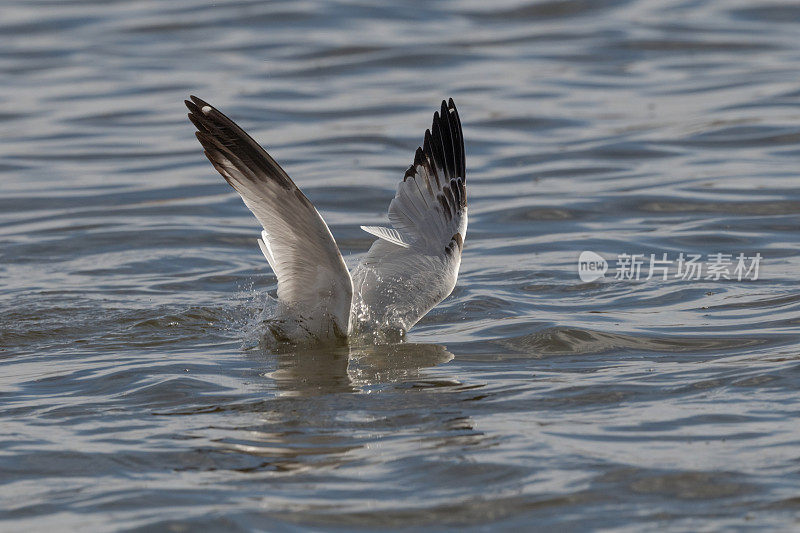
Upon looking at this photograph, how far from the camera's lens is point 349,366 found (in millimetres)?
6410

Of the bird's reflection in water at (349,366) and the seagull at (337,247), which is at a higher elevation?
the seagull at (337,247)

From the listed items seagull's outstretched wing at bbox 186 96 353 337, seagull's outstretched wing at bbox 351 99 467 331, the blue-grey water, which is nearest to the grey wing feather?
seagull's outstretched wing at bbox 351 99 467 331

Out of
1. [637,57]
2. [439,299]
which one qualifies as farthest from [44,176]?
[637,57]

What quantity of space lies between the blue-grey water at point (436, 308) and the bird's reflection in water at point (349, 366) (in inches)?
1.1

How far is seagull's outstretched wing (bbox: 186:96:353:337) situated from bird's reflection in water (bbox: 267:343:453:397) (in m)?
0.36

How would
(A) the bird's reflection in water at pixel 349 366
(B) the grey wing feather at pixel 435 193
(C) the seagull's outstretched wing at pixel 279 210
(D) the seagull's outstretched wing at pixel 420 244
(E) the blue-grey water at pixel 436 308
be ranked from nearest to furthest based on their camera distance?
1. (E) the blue-grey water at pixel 436 308
2. (C) the seagull's outstretched wing at pixel 279 210
3. (A) the bird's reflection in water at pixel 349 366
4. (D) the seagull's outstretched wing at pixel 420 244
5. (B) the grey wing feather at pixel 435 193

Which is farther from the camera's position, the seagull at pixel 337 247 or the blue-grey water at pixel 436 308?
the seagull at pixel 337 247

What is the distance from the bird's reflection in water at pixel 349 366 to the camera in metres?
6.01

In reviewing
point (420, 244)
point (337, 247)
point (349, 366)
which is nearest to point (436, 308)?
point (420, 244)

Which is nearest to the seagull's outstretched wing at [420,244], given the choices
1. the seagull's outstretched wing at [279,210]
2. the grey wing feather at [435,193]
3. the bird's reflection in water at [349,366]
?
the grey wing feather at [435,193]

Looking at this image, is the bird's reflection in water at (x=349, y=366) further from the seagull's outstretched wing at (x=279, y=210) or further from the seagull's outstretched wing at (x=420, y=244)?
the seagull's outstretched wing at (x=279, y=210)

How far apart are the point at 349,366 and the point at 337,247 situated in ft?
2.56

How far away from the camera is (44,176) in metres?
11.7

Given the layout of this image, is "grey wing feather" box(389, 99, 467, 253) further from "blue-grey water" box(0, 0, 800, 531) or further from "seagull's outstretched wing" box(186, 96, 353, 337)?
"seagull's outstretched wing" box(186, 96, 353, 337)
